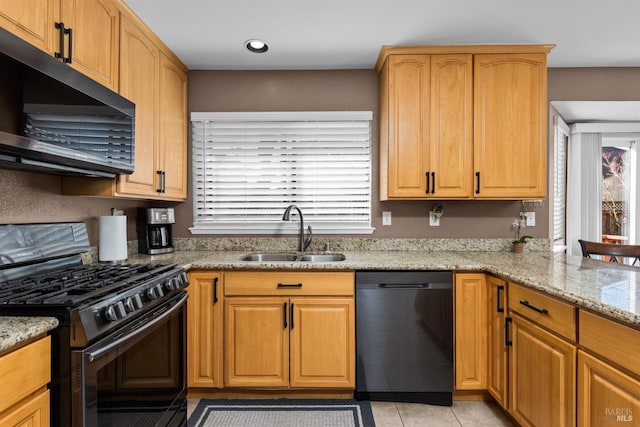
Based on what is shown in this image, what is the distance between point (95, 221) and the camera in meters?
2.33

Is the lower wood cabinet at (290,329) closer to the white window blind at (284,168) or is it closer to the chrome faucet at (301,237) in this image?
the chrome faucet at (301,237)

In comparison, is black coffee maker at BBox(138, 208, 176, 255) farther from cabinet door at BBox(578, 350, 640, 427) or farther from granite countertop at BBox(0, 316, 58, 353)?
cabinet door at BBox(578, 350, 640, 427)

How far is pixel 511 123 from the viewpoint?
258 cm

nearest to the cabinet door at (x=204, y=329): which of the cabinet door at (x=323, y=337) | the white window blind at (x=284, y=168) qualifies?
the cabinet door at (x=323, y=337)

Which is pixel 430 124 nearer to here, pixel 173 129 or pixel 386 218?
pixel 386 218

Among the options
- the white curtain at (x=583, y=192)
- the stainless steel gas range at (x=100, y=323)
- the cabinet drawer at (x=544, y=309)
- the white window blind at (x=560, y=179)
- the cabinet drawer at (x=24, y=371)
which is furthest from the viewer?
the white curtain at (x=583, y=192)

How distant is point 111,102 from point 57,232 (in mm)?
753

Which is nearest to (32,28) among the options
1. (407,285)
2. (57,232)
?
(57,232)

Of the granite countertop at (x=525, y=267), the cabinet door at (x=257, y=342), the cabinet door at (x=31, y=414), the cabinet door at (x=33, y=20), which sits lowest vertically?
the cabinet door at (x=257, y=342)

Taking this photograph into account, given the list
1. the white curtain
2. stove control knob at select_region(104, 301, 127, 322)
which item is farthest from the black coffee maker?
the white curtain

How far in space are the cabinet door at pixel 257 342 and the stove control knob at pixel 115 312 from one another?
100 cm

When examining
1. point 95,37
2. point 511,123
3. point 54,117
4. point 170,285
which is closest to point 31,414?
point 170,285

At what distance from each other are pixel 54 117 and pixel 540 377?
7.87 feet

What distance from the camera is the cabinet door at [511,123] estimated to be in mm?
2576
